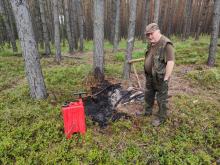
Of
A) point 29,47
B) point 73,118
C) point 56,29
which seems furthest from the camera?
point 56,29

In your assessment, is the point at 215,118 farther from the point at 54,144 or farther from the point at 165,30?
the point at 165,30

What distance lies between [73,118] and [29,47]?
203cm

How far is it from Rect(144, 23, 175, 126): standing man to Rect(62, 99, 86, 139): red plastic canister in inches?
55.9

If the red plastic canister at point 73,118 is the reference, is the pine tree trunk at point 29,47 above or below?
above

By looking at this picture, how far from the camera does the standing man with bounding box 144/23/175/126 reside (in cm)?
307

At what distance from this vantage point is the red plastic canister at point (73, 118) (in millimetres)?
3174

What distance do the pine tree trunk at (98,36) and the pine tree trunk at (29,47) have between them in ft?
5.86

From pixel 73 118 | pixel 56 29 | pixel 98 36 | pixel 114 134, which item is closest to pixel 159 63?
pixel 114 134

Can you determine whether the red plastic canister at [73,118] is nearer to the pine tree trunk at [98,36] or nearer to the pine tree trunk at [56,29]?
the pine tree trunk at [98,36]

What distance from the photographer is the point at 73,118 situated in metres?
3.24

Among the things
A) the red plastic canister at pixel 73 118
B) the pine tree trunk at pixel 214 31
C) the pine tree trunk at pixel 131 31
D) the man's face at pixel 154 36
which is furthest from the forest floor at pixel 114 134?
Answer: the pine tree trunk at pixel 214 31

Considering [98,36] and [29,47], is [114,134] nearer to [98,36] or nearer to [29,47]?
[29,47]

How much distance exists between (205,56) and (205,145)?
19.6ft

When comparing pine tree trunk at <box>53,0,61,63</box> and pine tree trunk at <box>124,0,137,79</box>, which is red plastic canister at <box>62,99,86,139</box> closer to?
pine tree trunk at <box>124,0,137,79</box>
